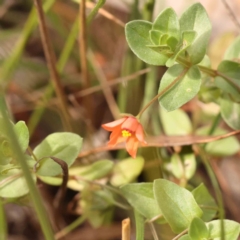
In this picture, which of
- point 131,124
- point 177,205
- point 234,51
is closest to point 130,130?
point 131,124

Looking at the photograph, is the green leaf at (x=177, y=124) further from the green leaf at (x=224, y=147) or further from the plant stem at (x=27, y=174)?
the plant stem at (x=27, y=174)

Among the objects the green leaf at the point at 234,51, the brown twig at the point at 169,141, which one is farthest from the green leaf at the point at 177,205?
the green leaf at the point at 234,51

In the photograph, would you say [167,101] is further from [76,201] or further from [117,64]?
[117,64]

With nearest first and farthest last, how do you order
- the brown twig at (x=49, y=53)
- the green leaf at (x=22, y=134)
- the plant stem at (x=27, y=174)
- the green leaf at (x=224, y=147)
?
the plant stem at (x=27, y=174), the green leaf at (x=22, y=134), the brown twig at (x=49, y=53), the green leaf at (x=224, y=147)

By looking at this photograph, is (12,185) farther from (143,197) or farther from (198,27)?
(198,27)

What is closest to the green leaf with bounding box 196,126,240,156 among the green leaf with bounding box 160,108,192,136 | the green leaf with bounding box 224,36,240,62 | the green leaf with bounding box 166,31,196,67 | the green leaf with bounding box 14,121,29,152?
the green leaf with bounding box 160,108,192,136

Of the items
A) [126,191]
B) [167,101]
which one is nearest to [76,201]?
[126,191]
